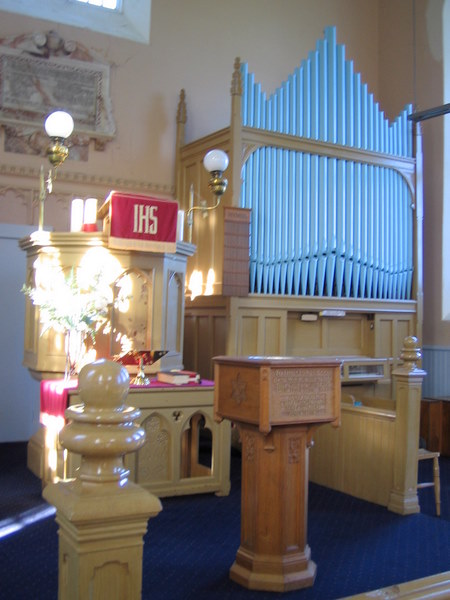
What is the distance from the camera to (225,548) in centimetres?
371

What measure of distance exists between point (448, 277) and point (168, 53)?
13.7 ft

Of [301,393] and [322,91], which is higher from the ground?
[322,91]

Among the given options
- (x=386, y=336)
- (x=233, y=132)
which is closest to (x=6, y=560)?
(x=233, y=132)

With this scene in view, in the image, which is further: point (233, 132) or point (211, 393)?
point (233, 132)

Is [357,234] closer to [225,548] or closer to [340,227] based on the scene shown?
[340,227]

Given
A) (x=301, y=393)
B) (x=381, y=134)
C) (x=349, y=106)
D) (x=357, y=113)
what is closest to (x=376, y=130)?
(x=381, y=134)

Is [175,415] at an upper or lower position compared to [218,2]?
lower

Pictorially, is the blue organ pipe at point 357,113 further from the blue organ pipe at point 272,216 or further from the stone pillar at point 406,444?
the stone pillar at point 406,444

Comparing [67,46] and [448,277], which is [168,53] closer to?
[67,46]

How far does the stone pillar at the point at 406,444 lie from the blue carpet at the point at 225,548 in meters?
0.12

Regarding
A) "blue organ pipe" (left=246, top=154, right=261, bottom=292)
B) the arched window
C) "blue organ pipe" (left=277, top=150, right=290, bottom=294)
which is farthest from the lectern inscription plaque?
the arched window

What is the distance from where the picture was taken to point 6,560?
344cm

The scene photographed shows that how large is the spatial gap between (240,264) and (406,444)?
2.50m

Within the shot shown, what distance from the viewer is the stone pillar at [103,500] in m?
1.37
